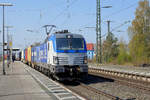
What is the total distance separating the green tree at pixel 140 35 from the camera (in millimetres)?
43094

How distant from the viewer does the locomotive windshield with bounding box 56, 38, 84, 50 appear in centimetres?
1709

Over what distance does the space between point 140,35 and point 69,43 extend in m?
29.0

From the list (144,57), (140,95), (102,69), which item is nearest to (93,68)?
(102,69)

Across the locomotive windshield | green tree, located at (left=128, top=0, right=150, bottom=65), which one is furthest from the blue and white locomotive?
green tree, located at (left=128, top=0, right=150, bottom=65)

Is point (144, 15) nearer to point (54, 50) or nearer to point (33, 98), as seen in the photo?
point (54, 50)

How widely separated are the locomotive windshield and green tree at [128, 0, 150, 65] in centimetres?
2683

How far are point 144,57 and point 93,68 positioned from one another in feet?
44.8

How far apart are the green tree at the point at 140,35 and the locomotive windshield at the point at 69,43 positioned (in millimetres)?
26829

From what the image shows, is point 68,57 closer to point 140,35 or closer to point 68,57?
point 68,57

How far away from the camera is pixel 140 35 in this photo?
4403 centimetres

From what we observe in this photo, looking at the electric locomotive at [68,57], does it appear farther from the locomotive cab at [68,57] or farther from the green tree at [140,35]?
the green tree at [140,35]

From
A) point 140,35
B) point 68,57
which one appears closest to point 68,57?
point 68,57

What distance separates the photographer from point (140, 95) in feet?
40.8

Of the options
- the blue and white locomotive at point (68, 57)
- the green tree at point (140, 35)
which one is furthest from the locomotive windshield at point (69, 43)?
the green tree at point (140, 35)
